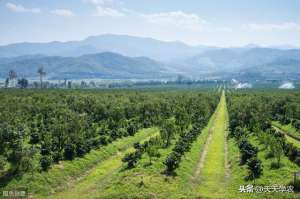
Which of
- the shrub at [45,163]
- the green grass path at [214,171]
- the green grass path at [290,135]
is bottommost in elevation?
the green grass path at [214,171]

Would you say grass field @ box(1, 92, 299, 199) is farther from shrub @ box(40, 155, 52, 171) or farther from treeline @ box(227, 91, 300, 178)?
treeline @ box(227, 91, 300, 178)

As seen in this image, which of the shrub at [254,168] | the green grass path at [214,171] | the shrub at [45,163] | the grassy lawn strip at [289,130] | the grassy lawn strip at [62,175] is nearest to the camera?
the green grass path at [214,171]

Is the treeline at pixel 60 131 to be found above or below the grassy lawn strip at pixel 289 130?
above

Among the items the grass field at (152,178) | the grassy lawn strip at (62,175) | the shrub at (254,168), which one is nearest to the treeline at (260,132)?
the shrub at (254,168)

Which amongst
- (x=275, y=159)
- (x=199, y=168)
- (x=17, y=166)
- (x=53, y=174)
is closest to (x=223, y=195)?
(x=199, y=168)

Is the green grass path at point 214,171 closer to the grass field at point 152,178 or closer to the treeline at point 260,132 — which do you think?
the grass field at point 152,178

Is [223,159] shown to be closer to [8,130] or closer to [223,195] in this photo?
[223,195]

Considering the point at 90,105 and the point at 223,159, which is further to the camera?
the point at 90,105

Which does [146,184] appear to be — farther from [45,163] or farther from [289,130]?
[289,130]
